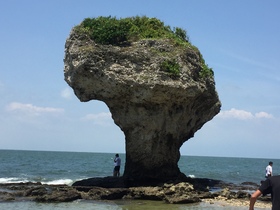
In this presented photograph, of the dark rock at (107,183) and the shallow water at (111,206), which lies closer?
the shallow water at (111,206)

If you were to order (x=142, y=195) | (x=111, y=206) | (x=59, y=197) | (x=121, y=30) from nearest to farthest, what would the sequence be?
(x=111, y=206) → (x=59, y=197) → (x=142, y=195) → (x=121, y=30)

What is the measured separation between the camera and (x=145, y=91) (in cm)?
2172

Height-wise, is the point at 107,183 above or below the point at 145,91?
below

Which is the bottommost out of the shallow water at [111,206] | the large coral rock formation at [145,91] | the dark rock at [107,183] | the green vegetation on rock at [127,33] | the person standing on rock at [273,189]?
the shallow water at [111,206]

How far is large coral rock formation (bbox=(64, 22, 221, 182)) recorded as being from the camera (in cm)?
2184

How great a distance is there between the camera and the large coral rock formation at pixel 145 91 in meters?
21.8

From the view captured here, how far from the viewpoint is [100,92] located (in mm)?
23031

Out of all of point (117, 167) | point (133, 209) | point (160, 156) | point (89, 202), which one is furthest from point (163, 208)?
point (117, 167)

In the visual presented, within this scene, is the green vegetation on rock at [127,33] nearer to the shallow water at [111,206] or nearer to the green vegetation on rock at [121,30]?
the green vegetation on rock at [121,30]

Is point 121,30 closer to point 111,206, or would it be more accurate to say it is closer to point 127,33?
point 127,33

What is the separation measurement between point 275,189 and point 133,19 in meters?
19.6

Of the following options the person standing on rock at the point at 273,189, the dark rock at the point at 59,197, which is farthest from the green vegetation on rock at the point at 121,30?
the person standing on rock at the point at 273,189

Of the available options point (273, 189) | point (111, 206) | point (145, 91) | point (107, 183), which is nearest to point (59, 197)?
point (111, 206)

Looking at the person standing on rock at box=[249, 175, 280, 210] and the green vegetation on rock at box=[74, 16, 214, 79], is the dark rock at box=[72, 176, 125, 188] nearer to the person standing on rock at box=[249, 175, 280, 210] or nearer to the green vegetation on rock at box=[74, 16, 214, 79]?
the green vegetation on rock at box=[74, 16, 214, 79]
